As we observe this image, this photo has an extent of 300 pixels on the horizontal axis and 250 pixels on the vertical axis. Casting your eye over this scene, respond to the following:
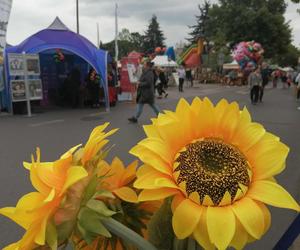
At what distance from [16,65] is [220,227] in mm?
13434

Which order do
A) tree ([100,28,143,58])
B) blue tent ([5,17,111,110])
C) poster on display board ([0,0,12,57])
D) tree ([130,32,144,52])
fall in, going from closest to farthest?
poster on display board ([0,0,12,57])
blue tent ([5,17,111,110])
tree ([100,28,143,58])
tree ([130,32,144,52])

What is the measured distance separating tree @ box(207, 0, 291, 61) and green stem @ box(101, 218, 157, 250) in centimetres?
4596

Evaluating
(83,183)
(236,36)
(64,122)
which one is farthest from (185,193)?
(236,36)

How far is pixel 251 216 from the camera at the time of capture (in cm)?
83

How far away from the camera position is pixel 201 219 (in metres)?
0.84

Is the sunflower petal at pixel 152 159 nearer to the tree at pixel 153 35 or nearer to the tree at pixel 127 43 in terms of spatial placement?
the tree at pixel 153 35

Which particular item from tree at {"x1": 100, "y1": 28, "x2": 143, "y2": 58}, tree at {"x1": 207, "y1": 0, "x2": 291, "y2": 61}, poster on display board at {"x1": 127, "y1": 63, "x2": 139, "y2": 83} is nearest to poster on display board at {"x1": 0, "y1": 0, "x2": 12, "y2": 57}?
poster on display board at {"x1": 127, "y1": 63, "x2": 139, "y2": 83}

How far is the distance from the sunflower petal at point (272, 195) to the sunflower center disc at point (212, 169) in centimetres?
3

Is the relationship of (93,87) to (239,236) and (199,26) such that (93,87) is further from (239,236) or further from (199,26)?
(199,26)

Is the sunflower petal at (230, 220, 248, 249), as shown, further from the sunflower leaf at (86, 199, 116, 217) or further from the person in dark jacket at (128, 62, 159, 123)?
the person in dark jacket at (128, 62, 159, 123)

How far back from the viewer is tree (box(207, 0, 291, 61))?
44.7 metres

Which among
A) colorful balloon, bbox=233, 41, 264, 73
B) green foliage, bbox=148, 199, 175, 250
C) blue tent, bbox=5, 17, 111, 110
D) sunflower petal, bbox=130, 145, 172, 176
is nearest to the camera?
sunflower petal, bbox=130, 145, 172, 176

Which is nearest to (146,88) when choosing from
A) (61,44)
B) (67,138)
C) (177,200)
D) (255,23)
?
(67,138)

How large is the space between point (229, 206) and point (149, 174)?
0.19 metres
